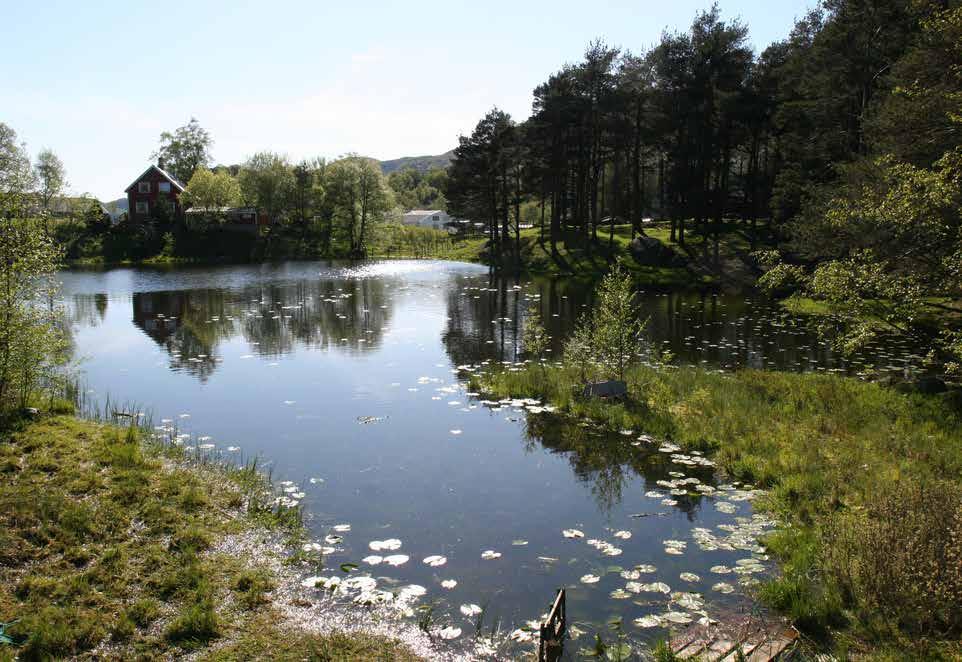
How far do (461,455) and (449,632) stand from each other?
6461 mm

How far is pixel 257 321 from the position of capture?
32.7 metres

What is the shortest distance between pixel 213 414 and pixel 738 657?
14143 mm

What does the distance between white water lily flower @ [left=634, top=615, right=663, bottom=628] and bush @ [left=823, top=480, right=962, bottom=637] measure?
2330 mm

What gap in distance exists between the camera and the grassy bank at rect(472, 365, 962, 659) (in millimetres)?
6984

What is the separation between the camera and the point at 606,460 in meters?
13.4

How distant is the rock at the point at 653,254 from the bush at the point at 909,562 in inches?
1873

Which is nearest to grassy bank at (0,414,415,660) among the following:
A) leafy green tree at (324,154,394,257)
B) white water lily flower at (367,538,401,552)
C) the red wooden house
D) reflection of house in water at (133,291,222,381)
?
white water lily flower at (367,538,401,552)

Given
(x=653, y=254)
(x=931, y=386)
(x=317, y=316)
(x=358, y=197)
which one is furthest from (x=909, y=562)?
(x=358, y=197)

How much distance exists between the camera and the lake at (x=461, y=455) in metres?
8.53

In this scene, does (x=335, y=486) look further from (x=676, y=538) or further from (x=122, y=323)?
(x=122, y=323)

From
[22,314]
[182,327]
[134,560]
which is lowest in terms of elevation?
[134,560]

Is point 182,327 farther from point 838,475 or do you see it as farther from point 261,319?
point 838,475

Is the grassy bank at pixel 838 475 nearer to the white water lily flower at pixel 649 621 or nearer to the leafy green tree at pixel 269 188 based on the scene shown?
the white water lily flower at pixel 649 621

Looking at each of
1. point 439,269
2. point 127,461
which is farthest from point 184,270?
point 127,461
